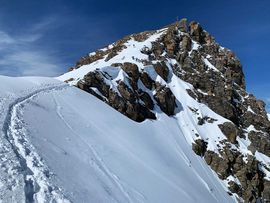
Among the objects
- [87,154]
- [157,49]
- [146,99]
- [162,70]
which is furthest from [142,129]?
[157,49]

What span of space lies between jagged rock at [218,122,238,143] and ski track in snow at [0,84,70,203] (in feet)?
131

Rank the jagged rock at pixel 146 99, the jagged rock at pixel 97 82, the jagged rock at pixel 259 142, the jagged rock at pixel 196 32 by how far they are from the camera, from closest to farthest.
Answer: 1. the jagged rock at pixel 97 82
2. the jagged rock at pixel 146 99
3. the jagged rock at pixel 259 142
4. the jagged rock at pixel 196 32

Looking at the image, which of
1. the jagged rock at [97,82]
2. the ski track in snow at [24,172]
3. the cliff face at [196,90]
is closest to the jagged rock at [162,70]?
the cliff face at [196,90]

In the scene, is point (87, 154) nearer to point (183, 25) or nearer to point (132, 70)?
point (132, 70)

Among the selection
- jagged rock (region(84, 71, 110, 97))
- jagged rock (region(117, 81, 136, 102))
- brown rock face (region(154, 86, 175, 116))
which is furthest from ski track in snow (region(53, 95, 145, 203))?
brown rock face (region(154, 86, 175, 116))

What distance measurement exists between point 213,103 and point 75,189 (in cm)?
4721

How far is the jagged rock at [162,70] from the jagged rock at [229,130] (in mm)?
11718

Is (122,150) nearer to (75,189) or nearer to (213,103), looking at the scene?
(75,189)

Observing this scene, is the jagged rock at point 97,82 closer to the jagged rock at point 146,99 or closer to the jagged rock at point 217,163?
the jagged rock at point 146,99

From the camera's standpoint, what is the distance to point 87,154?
22.7 meters

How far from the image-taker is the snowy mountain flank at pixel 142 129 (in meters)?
17.4

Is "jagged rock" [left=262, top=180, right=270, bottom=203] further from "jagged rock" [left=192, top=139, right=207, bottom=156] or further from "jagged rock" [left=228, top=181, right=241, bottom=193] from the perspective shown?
"jagged rock" [left=192, top=139, right=207, bottom=156]

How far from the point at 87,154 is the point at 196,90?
4133 centimetres

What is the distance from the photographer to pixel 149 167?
3086 centimetres
